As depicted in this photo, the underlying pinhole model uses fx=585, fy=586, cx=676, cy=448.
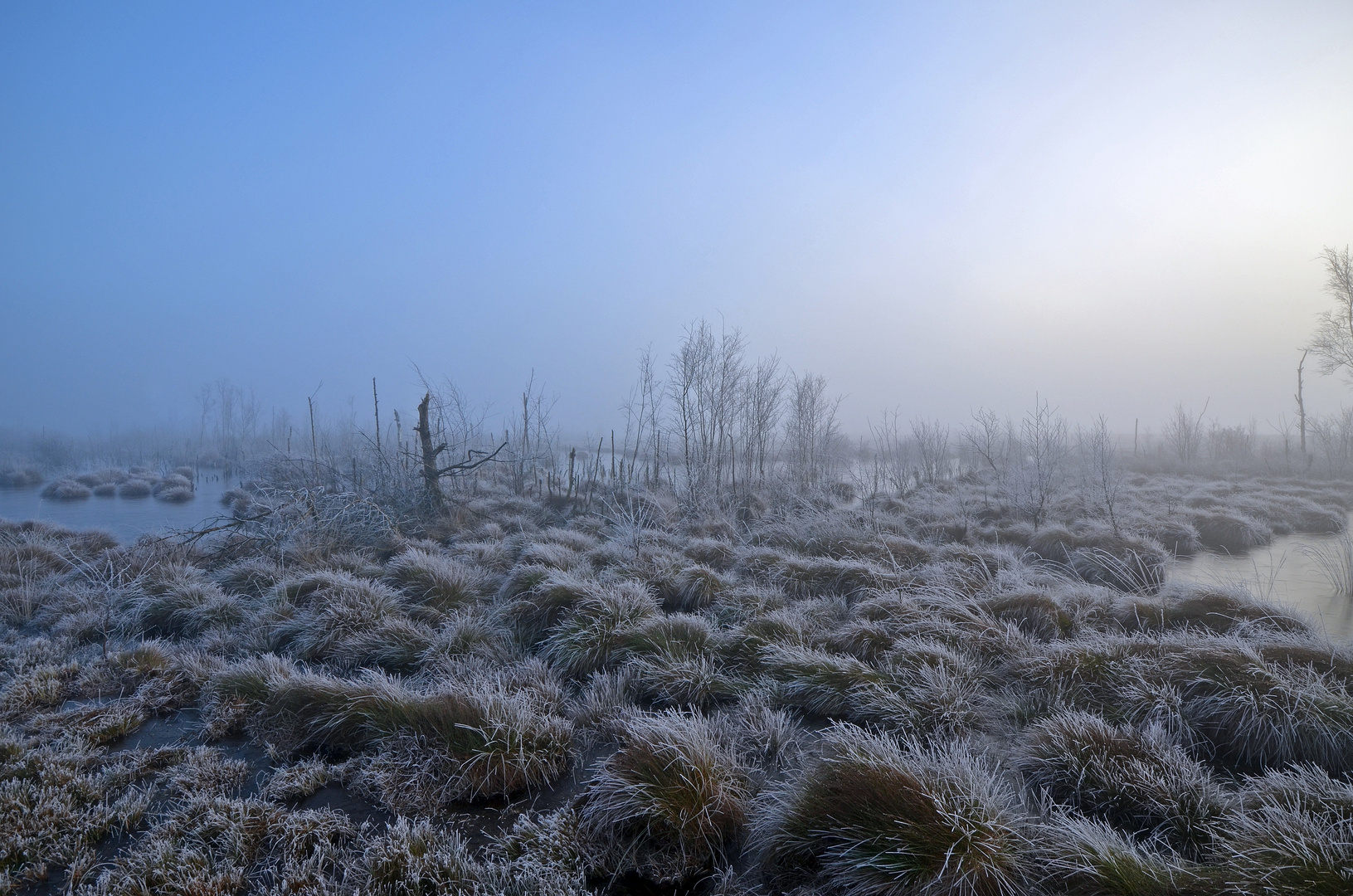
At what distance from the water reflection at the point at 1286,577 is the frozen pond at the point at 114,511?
1824 cm

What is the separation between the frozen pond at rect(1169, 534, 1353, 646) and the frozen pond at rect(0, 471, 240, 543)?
18.3 metres

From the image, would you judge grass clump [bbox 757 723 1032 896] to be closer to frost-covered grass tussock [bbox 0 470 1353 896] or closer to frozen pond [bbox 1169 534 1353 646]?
frost-covered grass tussock [bbox 0 470 1353 896]

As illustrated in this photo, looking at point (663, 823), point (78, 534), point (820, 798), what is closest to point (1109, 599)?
point (820, 798)

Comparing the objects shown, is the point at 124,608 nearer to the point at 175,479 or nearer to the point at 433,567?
the point at 433,567

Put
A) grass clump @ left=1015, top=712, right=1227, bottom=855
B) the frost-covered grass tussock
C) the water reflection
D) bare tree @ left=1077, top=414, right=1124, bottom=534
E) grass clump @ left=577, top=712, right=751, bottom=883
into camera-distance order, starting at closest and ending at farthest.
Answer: the frost-covered grass tussock
grass clump @ left=1015, top=712, right=1227, bottom=855
grass clump @ left=577, top=712, right=751, bottom=883
the water reflection
bare tree @ left=1077, top=414, right=1124, bottom=534

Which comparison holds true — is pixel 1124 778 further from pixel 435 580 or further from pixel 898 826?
pixel 435 580

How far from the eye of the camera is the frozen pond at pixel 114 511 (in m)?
13.9

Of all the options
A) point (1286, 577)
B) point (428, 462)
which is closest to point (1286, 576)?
point (1286, 577)

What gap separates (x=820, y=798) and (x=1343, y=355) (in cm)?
1631

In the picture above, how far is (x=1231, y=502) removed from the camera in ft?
43.4

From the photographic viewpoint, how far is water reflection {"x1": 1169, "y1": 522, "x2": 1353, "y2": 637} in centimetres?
637

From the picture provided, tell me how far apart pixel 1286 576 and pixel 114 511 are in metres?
26.2

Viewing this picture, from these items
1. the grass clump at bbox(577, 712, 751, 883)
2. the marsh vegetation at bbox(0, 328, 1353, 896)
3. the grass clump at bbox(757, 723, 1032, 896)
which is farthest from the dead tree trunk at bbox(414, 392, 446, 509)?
the grass clump at bbox(757, 723, 1032, 896)

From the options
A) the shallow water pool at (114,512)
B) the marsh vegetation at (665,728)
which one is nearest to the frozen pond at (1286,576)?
the marsh vegetation at (665,728)
